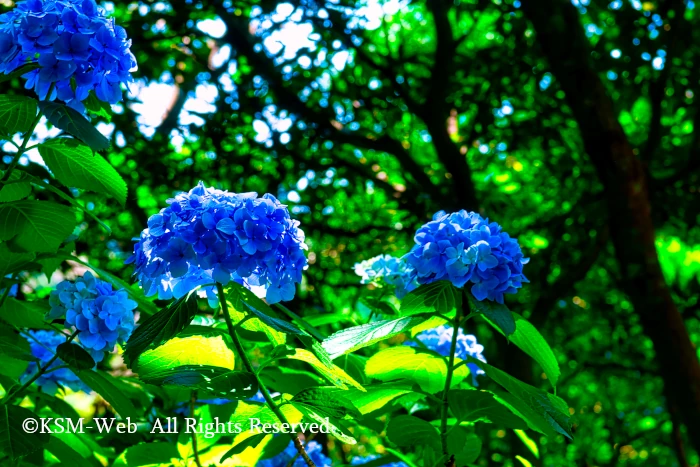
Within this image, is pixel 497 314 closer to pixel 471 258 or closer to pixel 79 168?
pixel 471 258

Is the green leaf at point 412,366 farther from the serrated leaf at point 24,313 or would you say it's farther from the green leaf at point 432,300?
the serrated leaf at point 24,313

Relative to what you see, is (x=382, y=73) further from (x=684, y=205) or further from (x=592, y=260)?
(x=684, y=205)

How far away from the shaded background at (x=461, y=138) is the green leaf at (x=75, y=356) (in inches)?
73.1

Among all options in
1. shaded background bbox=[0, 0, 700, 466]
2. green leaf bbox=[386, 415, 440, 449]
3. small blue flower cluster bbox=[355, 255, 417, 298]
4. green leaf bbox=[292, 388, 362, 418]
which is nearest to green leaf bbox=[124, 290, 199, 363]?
green leaf bbox=[292, 388, 362, 418]

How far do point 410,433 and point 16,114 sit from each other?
960mm

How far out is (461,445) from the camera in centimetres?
145

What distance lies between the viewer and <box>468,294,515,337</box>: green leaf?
4.18 ft

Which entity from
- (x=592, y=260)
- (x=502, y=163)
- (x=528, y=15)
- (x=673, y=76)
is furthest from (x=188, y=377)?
(x=502, y=163)

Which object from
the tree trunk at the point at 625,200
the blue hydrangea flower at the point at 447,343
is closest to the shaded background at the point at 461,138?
the tree trunk at the point at 625,200

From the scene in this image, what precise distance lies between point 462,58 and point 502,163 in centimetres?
110

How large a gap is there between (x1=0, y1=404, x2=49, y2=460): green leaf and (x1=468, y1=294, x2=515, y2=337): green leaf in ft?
2.81

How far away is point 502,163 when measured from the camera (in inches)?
229

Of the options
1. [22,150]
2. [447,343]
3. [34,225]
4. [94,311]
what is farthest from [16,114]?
[447,343]

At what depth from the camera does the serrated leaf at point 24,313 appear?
1725mm
